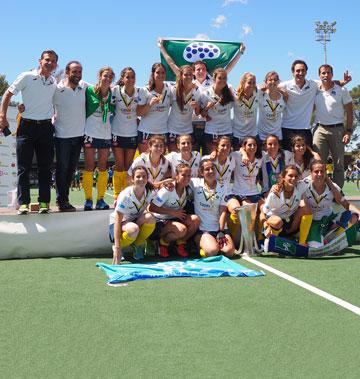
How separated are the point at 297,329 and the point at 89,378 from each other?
1.53 m

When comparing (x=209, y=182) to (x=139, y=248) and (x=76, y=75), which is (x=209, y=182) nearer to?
(x=139, y=248)

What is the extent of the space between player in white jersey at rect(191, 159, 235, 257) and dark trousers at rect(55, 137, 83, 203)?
5.50 ft

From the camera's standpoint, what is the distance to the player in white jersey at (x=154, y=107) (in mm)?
7117

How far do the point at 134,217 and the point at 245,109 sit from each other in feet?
7.79

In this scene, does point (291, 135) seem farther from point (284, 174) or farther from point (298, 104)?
point (284, 174)

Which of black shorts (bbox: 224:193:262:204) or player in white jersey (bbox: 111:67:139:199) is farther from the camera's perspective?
player in white jersey (bbox: 111:67:139:199)

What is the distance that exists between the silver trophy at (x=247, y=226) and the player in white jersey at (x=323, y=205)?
764 millimetres

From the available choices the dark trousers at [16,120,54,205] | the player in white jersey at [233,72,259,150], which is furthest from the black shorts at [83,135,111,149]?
the player in white jersey at [233,72,259,150]

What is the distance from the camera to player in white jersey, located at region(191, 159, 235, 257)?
6.42 m

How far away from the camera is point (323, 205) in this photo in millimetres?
6961

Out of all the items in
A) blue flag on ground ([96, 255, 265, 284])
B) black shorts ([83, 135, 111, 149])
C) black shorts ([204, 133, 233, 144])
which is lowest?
blue flag on ground ([96, 255, 265, 284])

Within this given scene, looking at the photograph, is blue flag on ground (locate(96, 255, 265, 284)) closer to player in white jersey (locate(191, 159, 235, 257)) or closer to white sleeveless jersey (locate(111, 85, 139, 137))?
player in white jersey (locate(191, 159, 235, 257))

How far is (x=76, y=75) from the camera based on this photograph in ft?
22.4

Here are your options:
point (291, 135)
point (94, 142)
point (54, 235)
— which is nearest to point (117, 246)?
point (54, 235)
